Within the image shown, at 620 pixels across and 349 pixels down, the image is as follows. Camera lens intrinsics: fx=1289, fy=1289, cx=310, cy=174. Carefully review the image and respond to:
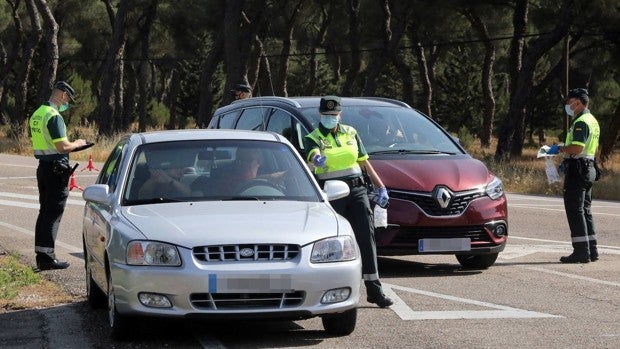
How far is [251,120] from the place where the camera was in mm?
14305

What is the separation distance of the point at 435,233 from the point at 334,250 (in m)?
3.99

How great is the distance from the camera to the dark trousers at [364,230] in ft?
32.2

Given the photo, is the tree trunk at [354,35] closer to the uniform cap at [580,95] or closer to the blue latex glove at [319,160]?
the uniform cap at [580,95]

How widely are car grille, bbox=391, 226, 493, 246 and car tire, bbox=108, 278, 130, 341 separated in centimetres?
416

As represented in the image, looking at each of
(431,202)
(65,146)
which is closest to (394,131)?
(431,202)

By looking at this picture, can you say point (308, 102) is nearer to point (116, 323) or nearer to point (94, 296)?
point (94, 296)

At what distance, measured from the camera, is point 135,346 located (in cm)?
825

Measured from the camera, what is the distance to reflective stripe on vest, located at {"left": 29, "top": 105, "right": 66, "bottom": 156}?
40.4 feet

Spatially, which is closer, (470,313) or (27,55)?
(470,313)

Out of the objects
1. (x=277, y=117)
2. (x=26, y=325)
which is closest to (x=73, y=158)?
(x=277, y=117)

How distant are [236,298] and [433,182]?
4600mm

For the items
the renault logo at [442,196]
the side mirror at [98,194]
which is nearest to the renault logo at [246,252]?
the side mirror at [98,194]

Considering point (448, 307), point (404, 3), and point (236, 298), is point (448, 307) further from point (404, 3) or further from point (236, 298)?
point (404, 3)

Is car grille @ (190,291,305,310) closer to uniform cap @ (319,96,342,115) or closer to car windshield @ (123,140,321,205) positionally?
car windshield @ (123,140,321,205)
